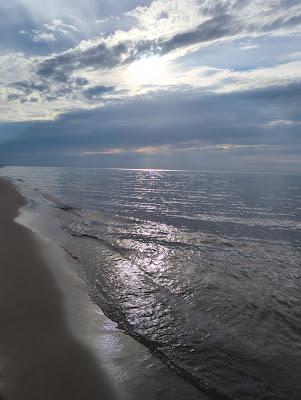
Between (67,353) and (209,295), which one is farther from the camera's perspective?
(209,295)

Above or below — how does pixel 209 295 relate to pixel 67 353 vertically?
below

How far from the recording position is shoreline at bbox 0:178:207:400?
4797mm

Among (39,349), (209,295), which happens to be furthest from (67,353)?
(209,295)

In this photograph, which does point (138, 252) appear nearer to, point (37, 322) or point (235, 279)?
point (235, 279)

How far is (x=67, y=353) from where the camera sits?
5.70 meters

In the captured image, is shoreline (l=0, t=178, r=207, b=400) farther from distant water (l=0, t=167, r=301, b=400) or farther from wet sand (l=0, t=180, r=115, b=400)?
distant water (l=0, t=167, r=301, b=400)

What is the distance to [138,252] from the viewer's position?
46.2ft

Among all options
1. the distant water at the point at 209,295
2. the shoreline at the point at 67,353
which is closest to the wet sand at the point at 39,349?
the shoreline at the point at 67,353

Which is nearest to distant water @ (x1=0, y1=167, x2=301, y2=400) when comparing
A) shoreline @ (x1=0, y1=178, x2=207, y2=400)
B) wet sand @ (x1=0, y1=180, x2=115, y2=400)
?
shoreline @ (x1=0, y1=178, x2=207, y2=400)

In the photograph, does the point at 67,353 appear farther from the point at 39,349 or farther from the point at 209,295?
the point at 209,295

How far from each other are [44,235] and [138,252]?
5.29 metres

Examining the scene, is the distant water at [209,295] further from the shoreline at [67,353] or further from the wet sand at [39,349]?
the wet sand at [39,349]

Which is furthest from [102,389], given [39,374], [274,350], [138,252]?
[138,252]

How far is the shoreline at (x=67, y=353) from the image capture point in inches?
189
